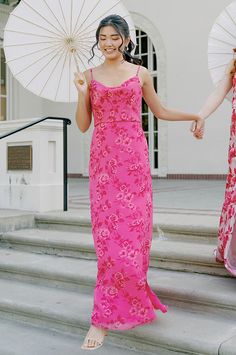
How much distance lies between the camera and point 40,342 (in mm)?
3447

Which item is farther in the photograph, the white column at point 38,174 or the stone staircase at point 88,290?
the white column at point 38,174

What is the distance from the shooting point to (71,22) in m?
3.86

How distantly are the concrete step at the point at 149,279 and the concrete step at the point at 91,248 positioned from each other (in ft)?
0.19

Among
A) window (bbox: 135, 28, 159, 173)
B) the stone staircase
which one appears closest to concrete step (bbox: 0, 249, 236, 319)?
the stone staircase

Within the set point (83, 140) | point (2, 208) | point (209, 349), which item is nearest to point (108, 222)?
point (209, 349)

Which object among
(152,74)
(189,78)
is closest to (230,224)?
(189,78)

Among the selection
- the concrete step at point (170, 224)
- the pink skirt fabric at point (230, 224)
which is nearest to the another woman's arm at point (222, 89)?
the pink skirt fabric at point (230, 224)

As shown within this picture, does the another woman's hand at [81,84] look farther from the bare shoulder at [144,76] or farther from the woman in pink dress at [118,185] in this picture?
the bare shoulder at [144,76]

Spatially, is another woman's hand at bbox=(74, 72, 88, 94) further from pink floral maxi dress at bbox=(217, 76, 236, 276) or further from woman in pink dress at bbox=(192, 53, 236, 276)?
pink floral maxi dress at bbox=(217, 76, 236, 276)

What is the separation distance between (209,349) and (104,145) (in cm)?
128

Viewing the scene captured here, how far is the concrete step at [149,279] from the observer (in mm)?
3422

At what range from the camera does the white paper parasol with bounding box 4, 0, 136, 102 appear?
3.85 metres

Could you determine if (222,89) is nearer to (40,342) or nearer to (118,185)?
(118,185)

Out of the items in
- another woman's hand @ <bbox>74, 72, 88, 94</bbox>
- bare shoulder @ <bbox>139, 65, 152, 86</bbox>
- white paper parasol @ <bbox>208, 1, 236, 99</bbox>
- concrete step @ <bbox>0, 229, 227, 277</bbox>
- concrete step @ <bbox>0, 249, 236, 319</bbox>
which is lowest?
concrete step @ <bbox>0, 249, 236, 319</bbox>
